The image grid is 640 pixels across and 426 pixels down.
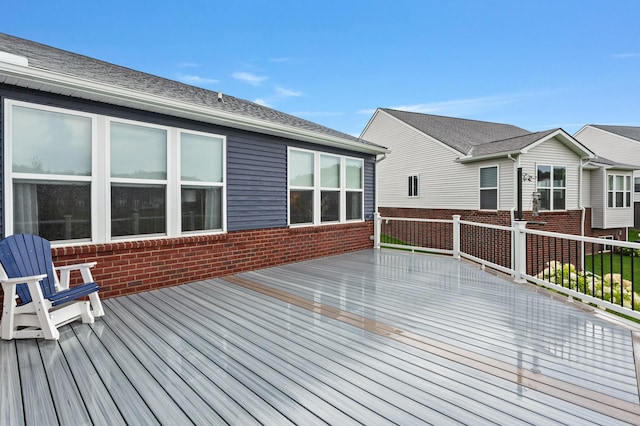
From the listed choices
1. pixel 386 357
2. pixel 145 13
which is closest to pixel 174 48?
pixel 145 13

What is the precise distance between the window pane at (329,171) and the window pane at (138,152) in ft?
11.2

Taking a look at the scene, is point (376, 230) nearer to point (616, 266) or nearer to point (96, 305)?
point (96, 305)

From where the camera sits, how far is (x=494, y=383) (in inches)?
87.4

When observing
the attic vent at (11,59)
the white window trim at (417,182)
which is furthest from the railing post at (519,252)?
the white window trim at (417,182)

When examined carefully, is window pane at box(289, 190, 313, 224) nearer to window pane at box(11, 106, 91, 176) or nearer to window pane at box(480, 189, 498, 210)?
window pane at box(11, 106, 91, 176)

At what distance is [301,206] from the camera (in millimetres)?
6871

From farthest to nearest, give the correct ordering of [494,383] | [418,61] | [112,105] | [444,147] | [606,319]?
[418,61], [444,147], [112,105], [606,319], [494,383]

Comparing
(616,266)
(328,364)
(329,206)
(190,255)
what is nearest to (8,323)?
(190,255)

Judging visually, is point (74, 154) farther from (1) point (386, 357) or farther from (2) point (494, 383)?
(2) point (494, 383)

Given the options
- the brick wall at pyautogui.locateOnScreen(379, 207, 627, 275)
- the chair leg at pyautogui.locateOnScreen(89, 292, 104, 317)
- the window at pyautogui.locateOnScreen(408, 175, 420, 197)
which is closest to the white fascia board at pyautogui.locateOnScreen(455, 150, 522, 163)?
the brick wall at pyautogui.locateOnScreen(379, 207, 627, 275)

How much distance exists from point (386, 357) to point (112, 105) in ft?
14.3

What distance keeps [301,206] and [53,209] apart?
410 centimetres

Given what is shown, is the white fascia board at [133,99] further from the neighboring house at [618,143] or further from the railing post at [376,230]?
the neighboring house at [618,143]

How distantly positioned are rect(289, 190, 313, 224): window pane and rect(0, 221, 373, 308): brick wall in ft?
0.77
